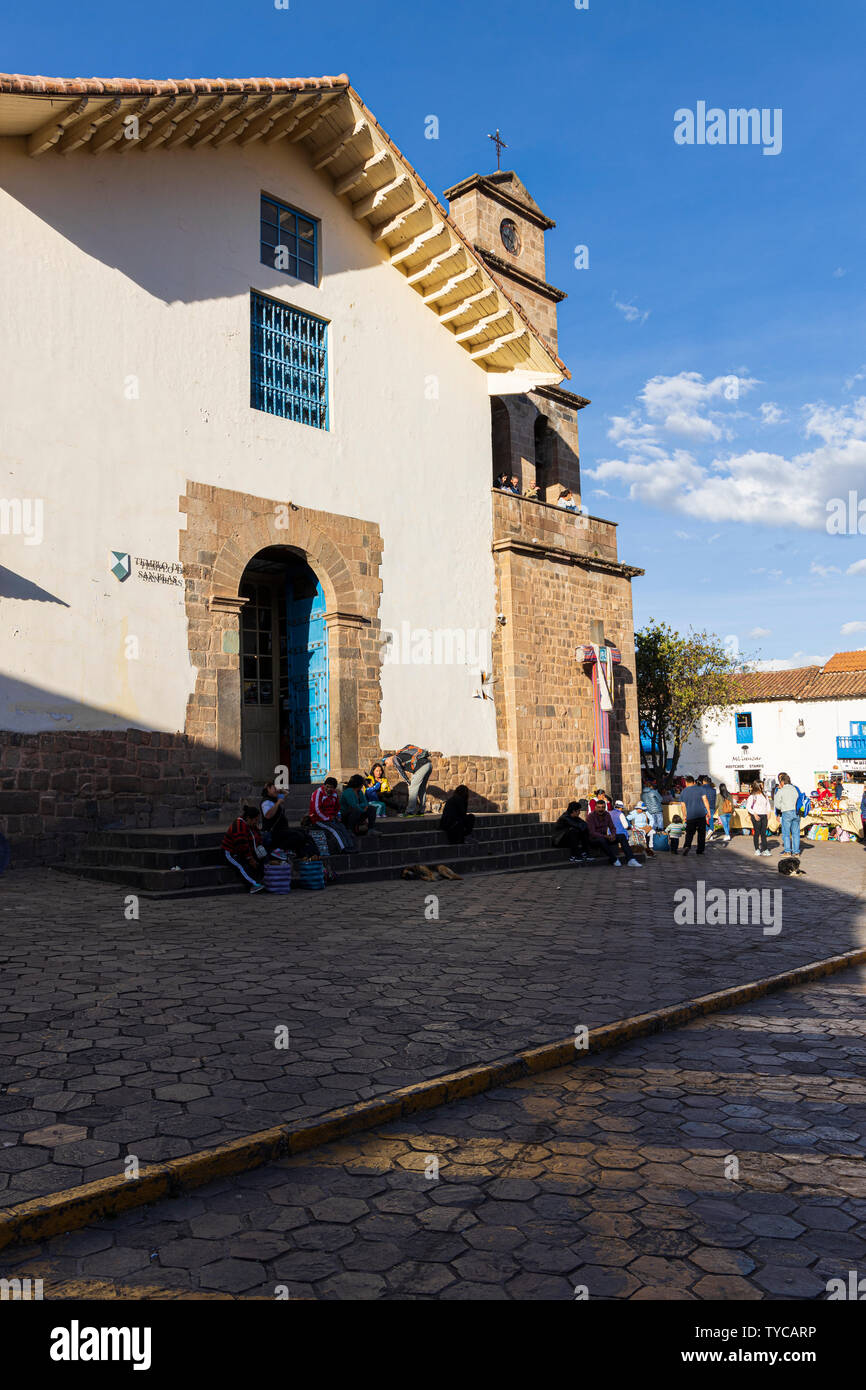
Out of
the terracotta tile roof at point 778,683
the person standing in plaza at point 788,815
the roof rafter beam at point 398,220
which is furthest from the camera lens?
the terracotta tile roof at point 778,683

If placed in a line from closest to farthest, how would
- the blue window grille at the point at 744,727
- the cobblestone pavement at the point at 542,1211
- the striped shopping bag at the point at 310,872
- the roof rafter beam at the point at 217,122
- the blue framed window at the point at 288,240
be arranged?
the cobblestone pavement at the point at 542,1211 → the striped shopping bag at the point at 310,872 → the roof rafter beam at the point at 217,122 → the blue framed window at the point at 288,240 → the blue window grille at the point at 744,727

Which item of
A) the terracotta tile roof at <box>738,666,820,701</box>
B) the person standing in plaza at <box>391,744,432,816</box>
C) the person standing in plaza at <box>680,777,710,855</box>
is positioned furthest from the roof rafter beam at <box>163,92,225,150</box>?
the terracotta tile roof at <box>738,666,820,701</box>

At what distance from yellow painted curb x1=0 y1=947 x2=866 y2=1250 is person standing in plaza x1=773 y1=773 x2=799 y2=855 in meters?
11.3

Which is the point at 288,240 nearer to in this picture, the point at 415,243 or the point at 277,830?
the point at 415,243

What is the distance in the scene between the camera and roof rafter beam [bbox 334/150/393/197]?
14205mm

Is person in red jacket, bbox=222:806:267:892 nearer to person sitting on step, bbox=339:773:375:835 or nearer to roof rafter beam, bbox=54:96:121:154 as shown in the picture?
person sitting on step, bbox=339:773:375:835

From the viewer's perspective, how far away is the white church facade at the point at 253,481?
10.7 m

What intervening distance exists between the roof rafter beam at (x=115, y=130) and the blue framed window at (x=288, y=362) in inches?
105

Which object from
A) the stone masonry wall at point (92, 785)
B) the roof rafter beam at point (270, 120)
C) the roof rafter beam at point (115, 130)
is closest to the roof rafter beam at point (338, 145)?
the roof rafter beam at point (270, 120)

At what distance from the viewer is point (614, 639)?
19.2 meters

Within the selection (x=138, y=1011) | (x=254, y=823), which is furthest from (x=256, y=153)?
(x=138, y=1011)

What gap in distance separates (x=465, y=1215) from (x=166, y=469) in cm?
1074

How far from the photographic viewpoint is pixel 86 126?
1074 centimetres

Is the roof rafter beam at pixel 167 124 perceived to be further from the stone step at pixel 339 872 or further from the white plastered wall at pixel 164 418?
the stone step at pixel 339 872
